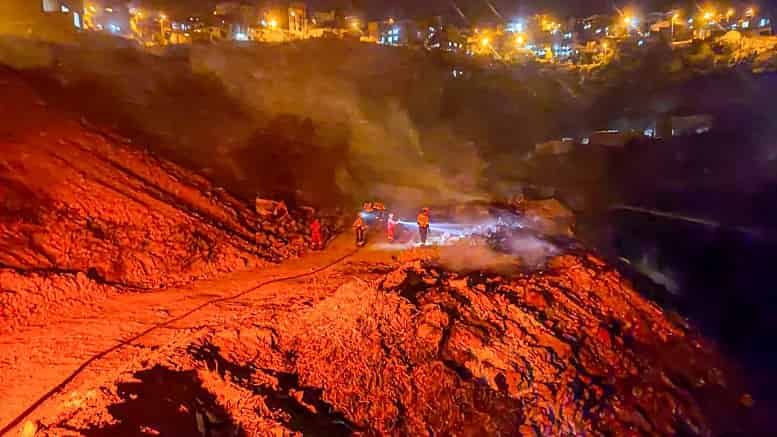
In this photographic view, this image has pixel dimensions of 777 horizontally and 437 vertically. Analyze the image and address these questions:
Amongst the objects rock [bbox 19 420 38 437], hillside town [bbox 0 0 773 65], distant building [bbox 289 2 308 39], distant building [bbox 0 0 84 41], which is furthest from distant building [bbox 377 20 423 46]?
rock [bbox 19 420 38 437]

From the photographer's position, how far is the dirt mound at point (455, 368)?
9.38 m

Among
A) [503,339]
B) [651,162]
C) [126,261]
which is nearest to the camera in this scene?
[503,339]

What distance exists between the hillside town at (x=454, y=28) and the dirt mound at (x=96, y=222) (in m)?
25.4

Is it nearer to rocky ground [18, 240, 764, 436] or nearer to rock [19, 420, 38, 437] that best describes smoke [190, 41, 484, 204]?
rocky ground [18, 240, 764, 436]

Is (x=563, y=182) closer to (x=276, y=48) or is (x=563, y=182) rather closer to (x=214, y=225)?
(x=276, y=48)

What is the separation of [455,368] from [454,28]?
67.8 metres

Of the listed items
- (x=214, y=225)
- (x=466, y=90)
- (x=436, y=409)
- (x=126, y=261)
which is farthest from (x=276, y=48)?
(x=436, y=409)

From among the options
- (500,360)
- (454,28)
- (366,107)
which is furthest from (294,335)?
(454,28)

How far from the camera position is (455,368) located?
10820 mm

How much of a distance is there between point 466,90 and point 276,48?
19.1 m

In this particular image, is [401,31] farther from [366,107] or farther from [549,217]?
[549,217]

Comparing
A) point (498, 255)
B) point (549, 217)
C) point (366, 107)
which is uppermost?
point (366, 107)

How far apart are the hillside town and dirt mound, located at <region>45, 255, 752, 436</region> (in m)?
36.6

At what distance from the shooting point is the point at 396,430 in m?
9.74
